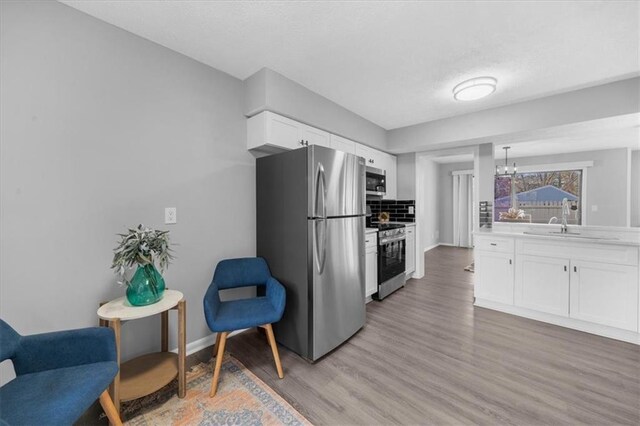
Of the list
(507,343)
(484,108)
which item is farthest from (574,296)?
(484,108)

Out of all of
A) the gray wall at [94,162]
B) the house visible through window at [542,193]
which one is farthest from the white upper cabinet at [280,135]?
the house visible through window at [542,193]

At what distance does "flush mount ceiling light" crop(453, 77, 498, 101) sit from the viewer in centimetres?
243

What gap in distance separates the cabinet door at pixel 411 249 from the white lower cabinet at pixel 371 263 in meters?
1.03

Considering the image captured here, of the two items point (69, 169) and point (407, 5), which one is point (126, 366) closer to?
point (69, 169)

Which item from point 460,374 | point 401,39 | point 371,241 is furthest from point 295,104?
point 460,374

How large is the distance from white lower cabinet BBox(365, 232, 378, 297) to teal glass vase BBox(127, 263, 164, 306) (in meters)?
2.24

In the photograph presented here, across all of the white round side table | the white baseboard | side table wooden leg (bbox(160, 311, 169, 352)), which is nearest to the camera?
the white round side table

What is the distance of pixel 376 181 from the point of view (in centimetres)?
400

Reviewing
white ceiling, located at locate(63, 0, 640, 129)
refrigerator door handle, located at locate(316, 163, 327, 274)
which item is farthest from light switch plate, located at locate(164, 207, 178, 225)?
white ceiling, located at locate(63, 0, 640, 129)

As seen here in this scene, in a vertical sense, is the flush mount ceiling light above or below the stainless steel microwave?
above

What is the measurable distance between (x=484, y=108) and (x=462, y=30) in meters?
1.76

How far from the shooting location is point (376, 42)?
1.94m

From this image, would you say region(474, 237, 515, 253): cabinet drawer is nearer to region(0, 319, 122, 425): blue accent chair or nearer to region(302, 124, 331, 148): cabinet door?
region(302, 124, 331, 148): cabinet door

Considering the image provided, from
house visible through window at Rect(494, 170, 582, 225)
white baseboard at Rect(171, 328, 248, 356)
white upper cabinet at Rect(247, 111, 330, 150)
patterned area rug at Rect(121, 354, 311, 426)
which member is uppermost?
white upper cabinet at Rect(247, 111, 330, 150)
